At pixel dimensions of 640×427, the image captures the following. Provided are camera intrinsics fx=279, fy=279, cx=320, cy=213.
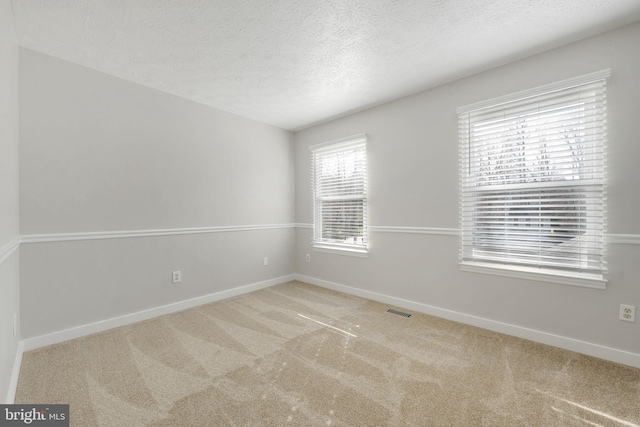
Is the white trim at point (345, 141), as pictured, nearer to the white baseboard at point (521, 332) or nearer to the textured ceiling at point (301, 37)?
the textured ceiling at point (301, 37)

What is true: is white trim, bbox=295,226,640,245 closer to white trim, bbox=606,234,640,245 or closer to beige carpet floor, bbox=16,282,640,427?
white trim, bbox=606,234,640,245

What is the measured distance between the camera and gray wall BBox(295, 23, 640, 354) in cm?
203

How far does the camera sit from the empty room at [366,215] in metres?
1.75

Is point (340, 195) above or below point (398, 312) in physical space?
above

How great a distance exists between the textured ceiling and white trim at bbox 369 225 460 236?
1.52m

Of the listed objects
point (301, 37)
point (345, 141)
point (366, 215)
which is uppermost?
point (301, 37)

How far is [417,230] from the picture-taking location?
3.11 meters

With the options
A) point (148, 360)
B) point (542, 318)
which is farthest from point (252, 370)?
point (542, 318)

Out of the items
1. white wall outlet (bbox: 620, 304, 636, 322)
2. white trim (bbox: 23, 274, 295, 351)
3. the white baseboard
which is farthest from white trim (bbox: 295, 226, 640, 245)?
white trim (bbox: 23, 274, 295, 351)

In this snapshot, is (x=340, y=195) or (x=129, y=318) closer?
(x=129, y=318)

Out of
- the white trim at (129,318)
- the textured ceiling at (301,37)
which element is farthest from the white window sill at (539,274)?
the white trim at (129,318)

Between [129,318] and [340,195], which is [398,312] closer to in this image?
[340,195]

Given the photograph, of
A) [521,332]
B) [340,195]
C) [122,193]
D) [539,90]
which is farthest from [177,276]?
[539,90]

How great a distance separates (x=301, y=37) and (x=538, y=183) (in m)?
2.28
